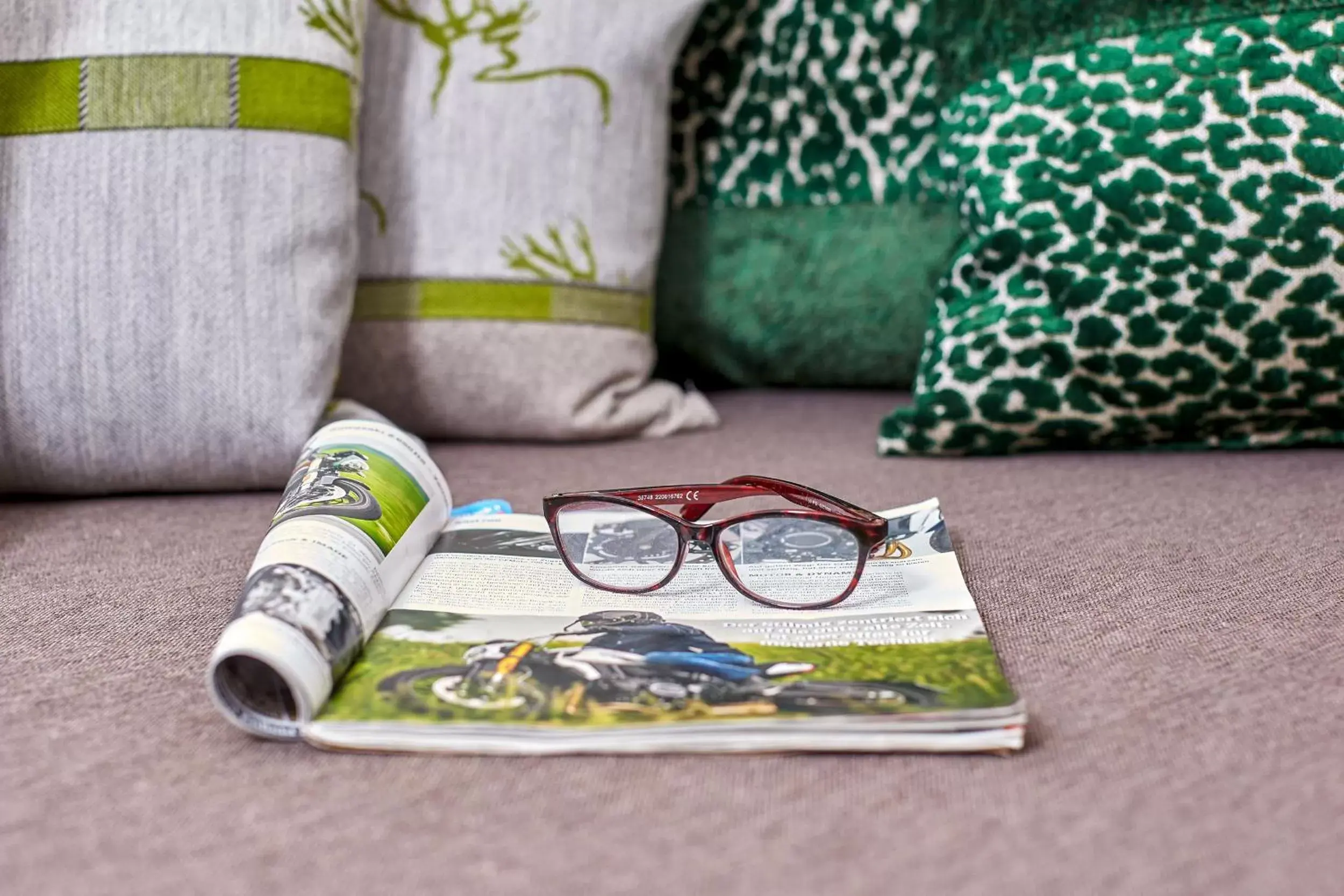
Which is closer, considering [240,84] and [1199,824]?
[1199,824]

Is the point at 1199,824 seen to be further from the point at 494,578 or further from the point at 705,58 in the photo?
the point at 705,58

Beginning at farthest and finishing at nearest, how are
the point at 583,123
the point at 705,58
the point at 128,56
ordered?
the point at 705,58, the point at 583,123, the point at 128,56

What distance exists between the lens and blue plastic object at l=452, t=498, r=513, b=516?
775 millimetres

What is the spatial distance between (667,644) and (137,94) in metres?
0.61

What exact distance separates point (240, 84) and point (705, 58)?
1.62ft

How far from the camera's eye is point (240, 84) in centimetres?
85

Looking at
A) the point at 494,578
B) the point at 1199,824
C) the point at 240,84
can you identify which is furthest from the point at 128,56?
the point at 1199,824

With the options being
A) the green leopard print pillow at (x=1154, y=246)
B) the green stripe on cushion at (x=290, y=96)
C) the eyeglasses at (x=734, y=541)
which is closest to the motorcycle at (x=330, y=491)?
the eyeglasses at (x=734, y=541)

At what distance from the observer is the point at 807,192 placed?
3.83 feet

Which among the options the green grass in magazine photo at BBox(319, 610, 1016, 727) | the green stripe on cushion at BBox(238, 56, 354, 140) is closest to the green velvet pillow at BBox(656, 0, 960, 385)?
the green stripe on cushion at BBox(238, 56, 354, 140)

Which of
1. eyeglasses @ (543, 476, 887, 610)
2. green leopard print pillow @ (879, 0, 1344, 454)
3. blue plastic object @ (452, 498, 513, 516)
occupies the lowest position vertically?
blue plastic object @ (452, 498, 513, 516)

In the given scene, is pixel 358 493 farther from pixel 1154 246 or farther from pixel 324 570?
pixel 1154 246

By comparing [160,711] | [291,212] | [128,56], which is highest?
[128,56]

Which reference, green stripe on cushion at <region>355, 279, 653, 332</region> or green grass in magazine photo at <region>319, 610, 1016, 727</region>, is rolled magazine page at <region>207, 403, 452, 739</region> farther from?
green stripe on cushion at <region>355, 279, 653, 332</region>
